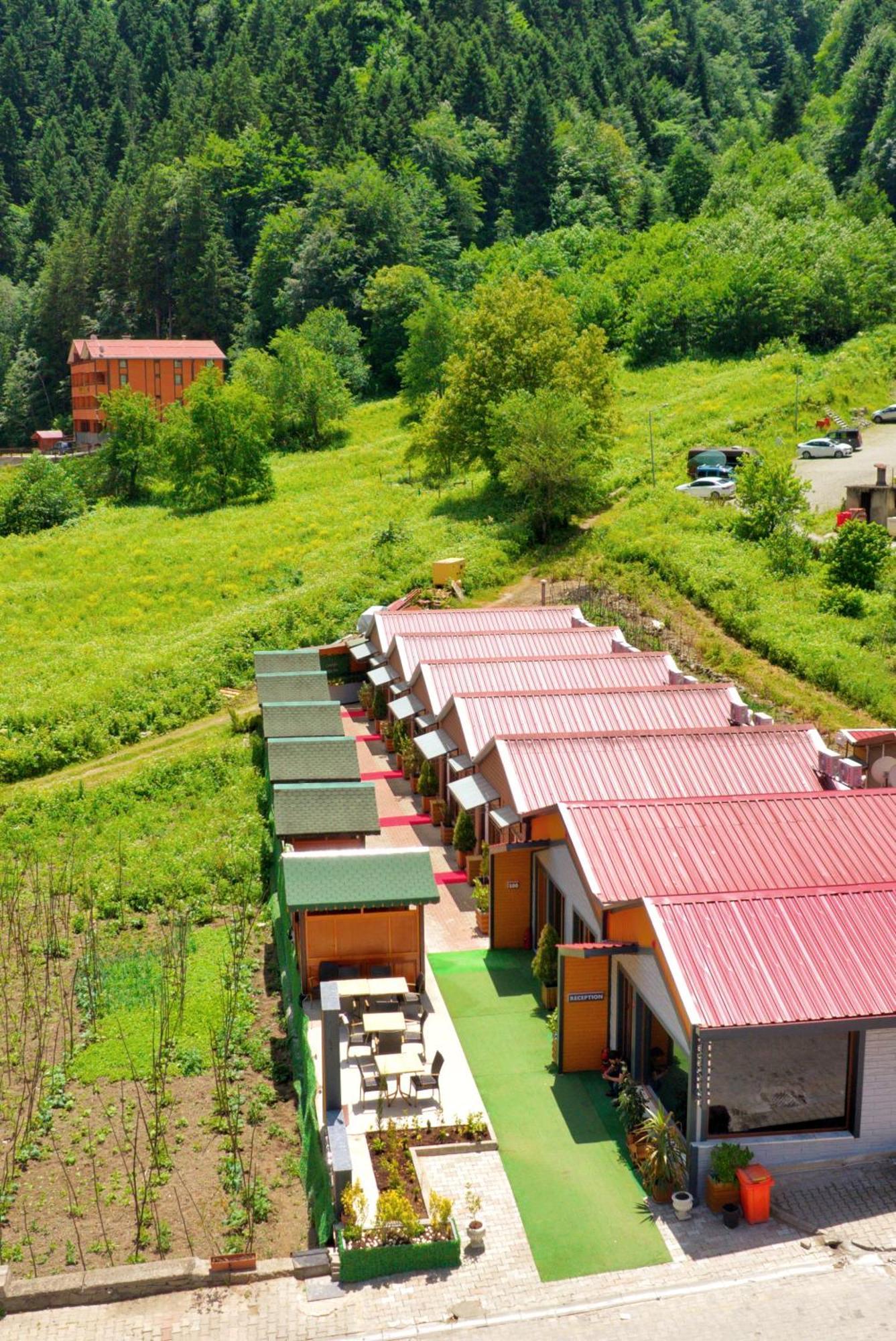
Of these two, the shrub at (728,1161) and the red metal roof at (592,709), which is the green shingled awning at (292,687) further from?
the shrub at (728,1161)

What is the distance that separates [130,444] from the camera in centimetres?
7294

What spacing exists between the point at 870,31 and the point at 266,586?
371ft

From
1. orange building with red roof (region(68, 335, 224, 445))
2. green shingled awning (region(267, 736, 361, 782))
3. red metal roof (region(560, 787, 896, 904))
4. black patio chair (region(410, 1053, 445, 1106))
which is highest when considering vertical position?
orange building with red roof (region(68, 335, 224, 445))

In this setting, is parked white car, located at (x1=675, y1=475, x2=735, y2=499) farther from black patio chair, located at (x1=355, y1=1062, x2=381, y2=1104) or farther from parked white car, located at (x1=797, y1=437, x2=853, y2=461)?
black patio chair, located at (x1=355, y1=1062, x2=381, y2=1104)

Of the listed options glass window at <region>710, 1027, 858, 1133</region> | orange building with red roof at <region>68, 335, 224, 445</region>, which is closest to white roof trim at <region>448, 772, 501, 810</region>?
glass window at <region>710, 1027, 858, 1133</region>

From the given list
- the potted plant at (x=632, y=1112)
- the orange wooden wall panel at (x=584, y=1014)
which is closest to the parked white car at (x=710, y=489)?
the orange wooden wall panel at (x=584, y=1014)

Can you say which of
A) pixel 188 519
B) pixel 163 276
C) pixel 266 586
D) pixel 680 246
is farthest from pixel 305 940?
pixel 163 276

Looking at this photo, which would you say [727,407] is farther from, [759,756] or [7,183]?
[7,183]

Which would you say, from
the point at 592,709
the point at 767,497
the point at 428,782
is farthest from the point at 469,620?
the point at 767,497

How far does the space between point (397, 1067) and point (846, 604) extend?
2659 centimetres

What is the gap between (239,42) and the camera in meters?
137

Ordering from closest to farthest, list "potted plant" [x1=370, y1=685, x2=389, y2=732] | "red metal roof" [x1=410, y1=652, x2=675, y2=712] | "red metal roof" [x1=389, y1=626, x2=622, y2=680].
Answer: "red metal roof" [x1=410, y1=652, x2=675, y2=712] < "red metal roof" [x1=389, y1=626, x2=622, y2=680] < "potted plant" [x1=370, y1=685, x2=389, y2=732]

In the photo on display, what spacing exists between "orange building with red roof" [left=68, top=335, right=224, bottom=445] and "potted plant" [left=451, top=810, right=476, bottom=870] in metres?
73.0

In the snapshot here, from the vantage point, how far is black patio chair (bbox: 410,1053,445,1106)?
58.4ft
